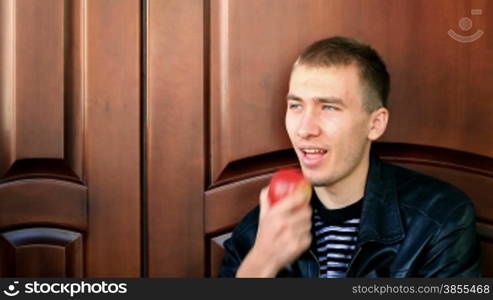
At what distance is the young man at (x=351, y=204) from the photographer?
145 centimetres

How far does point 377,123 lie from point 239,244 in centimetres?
41

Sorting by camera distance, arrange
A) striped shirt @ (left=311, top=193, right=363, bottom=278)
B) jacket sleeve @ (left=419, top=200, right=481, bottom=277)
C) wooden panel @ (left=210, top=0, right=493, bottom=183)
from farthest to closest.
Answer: wooden panel @ (left=210, top=0, right=493, bottom=183) → striped shirt @ (left=311, top=193, right=363, bottom=278) → jacket sleeve @ (left=419, top=200, right=481, bottom=277)

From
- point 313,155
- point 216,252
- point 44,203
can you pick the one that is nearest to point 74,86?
point 44,203

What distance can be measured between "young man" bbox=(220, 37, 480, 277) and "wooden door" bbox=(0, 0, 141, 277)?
40 cm

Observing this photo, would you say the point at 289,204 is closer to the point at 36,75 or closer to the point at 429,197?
the point at 429,197

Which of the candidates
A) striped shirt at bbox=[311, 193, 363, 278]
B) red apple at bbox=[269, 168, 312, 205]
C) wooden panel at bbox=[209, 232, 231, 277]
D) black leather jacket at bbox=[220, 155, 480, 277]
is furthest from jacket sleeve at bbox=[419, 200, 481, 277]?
wooden panel at bbox=[209, 232, 231, 277]

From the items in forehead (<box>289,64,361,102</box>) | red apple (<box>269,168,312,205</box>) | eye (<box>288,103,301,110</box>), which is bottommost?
red apple (<box>269,168,312,205</box>)

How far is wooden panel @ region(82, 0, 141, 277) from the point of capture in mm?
1738

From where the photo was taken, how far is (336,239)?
60.7 inches

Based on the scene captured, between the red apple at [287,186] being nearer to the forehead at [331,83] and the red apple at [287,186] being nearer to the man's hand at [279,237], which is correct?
the man's hand at [279,237]

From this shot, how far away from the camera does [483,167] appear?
169 centimetres

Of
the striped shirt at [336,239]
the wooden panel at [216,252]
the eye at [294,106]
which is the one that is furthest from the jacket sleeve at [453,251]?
A: the wooden panel at [216,252]

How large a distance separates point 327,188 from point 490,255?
429 mm

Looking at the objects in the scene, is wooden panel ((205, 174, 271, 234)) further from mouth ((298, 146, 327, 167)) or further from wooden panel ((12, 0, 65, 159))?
wooden panel ((12, 0, 65, 159))
